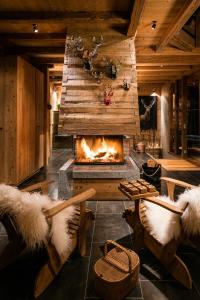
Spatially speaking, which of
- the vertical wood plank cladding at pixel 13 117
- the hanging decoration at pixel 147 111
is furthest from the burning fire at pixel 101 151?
the hanging decoration at pixel 147 111

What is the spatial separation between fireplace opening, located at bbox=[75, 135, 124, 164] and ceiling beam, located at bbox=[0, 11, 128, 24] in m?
2.04

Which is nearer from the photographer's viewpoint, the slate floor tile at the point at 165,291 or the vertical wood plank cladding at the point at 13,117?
the slate floor tile at the point at 165,291

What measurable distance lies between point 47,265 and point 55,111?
1015 centimetres

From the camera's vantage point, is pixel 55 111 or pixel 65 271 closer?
pixel 65 271

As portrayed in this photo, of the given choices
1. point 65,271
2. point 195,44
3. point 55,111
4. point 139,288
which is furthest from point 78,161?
point 55,111

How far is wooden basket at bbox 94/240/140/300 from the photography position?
181 cm

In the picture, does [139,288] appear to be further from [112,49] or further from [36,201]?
Answer: [112,49]

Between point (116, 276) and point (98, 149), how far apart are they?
3.14 meters

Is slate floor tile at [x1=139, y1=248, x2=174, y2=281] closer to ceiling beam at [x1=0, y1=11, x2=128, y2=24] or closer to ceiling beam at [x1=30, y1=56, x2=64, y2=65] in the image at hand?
ceiling beam at [x1=0, y1=11, x2=128, y2=24]

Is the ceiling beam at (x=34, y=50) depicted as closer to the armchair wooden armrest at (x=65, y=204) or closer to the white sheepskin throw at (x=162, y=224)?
the armchair wooden armrest at (x=65, y=204)

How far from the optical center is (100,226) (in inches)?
129

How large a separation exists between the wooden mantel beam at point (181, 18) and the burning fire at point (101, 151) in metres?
2.33

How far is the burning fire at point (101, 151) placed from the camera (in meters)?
4.80

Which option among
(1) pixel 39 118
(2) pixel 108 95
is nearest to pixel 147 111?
(1) pixel 39 118
